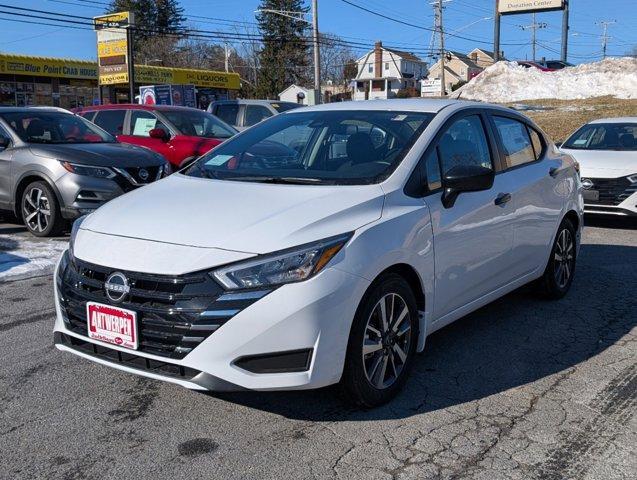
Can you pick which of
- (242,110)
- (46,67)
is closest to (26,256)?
(242,110)

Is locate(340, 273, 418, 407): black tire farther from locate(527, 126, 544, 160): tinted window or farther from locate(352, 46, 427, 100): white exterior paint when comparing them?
locate(352, 46, 427, 100): white exterior paint

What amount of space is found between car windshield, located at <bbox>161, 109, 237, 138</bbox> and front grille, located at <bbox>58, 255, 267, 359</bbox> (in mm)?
8944

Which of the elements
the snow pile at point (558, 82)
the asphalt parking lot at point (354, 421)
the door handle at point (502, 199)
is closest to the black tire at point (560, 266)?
the asphalt parking lot at point (354, 421)

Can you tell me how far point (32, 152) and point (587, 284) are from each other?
657 centimetres

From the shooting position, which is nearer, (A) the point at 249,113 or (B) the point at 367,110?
(B) the point at 367,110

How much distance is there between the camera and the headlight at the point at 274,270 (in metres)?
3.23

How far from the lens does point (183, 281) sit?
10.6 feet

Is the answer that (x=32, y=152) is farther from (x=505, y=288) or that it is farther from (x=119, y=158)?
(x=505, y=288)

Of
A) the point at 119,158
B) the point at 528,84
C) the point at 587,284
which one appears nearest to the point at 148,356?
the point at 587,284

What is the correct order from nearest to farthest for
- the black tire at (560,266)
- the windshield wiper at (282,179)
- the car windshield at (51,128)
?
the windshield wiper at (282,179) → the black tire at (560,266) → the car windshield at (51,128)

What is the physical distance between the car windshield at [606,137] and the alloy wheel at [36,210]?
7865 mm

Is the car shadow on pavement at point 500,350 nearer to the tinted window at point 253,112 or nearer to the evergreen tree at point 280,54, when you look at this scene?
the tinted window at point 253,112

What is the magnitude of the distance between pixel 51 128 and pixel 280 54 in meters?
66.0

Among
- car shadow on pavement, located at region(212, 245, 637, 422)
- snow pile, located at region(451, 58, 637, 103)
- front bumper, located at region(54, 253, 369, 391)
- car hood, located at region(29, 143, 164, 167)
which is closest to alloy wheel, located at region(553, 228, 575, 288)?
car shadow on pavement, located at region(212, 245, 637, 422)
